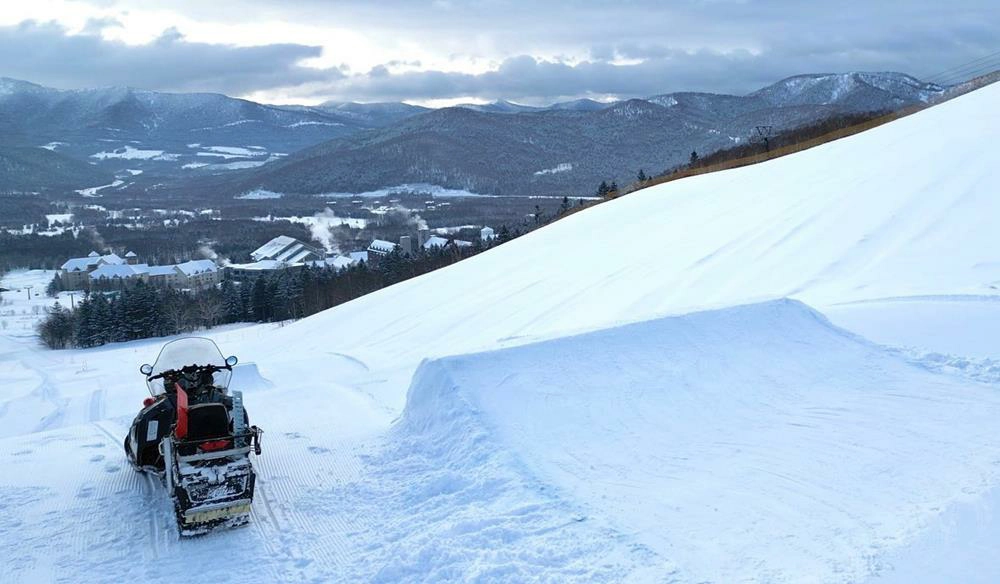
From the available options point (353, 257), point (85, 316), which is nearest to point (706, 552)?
point (85, 316)

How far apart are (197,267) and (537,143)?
11980cm

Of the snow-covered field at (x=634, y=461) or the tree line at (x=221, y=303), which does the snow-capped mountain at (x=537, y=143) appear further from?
the snow-covered field at (x=634, y=461)

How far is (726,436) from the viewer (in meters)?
7.01

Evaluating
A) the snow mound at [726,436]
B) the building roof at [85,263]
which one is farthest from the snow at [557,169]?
the snow mound at [726,436]

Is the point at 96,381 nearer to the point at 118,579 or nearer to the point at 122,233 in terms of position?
the point at 118,579

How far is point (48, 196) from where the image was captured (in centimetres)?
16912

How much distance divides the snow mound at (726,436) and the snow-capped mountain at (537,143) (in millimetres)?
143868

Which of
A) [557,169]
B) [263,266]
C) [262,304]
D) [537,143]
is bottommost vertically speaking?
[262,304]

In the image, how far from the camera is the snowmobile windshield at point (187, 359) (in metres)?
7.57

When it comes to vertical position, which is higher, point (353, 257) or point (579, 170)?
point (579, 170)

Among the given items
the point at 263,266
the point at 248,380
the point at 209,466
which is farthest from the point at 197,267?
the point at 209,466

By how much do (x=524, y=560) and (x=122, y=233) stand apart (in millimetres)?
126483

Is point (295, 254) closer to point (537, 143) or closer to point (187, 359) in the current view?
point (187, 359)

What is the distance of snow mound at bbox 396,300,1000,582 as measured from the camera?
16.9ft
